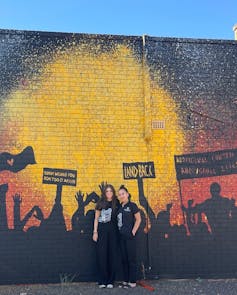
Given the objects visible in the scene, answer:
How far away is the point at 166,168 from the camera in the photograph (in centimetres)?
733

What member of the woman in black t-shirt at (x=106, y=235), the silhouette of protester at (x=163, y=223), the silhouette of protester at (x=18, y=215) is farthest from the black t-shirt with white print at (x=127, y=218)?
the silhouette of protester at (x=18, y=215)

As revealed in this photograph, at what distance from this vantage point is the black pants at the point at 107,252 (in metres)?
6.72

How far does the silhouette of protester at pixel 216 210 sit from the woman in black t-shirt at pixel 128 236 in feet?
4.17

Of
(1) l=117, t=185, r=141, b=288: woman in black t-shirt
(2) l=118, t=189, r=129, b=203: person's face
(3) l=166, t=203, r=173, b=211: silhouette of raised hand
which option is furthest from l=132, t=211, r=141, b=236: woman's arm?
(3) l=166, t=203, r=173, b=211: silhouette of raised hand

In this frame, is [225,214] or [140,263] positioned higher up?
[225,214]

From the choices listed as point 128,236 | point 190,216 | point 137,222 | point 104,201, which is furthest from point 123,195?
point 190,216

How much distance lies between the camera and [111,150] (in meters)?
7.26

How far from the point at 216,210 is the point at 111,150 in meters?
2.24

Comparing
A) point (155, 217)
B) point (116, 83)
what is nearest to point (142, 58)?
point (116, 83)

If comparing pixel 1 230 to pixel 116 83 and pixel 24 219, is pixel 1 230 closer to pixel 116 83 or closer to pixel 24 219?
pixel 24 219

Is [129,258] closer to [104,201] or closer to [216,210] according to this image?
[104,201]

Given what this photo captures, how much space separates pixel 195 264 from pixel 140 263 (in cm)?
101

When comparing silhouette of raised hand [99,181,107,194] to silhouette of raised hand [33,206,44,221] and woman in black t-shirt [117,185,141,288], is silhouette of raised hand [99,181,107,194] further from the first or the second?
silhouette of raised hand [33,206,44,221]

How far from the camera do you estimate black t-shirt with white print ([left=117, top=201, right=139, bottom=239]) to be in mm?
6629
